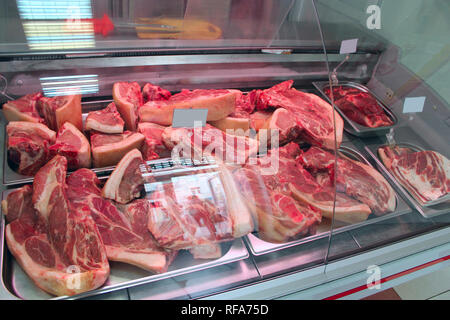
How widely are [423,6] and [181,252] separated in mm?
2562

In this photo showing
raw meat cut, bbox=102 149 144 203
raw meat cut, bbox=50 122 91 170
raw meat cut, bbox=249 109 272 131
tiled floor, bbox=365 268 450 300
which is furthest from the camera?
tiled floor, bbox=365 268 450 300

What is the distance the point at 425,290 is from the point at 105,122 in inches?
110

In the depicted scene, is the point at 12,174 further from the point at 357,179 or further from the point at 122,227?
the point at 357,179

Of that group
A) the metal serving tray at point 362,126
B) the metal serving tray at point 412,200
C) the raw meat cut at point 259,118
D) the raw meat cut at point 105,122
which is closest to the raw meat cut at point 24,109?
the raw meat cut at point 105,122

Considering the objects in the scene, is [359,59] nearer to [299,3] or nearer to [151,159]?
[299,3]

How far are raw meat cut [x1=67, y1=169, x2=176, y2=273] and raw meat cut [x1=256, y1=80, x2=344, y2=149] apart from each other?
1.09 m

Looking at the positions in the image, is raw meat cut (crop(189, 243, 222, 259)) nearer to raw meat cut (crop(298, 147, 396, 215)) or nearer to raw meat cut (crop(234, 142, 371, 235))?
raw meat cut (crop(234, 142, 371, 235))

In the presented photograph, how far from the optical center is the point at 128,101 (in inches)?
71.7

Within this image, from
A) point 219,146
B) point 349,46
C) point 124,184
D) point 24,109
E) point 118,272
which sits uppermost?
point 349,46

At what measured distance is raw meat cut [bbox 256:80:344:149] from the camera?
78.7 inches

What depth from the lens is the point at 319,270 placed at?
1.58 meters

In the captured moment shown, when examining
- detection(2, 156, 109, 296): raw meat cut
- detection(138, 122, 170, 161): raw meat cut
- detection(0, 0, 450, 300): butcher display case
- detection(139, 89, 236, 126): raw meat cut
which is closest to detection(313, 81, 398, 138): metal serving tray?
detection(0, 0, 450, 300): butcher display case

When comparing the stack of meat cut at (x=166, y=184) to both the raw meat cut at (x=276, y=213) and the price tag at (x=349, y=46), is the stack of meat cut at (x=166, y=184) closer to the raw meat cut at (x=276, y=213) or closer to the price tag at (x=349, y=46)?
the raw meat cut at (x=276, y=213)

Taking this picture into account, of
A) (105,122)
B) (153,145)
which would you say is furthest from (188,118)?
(105,122)
